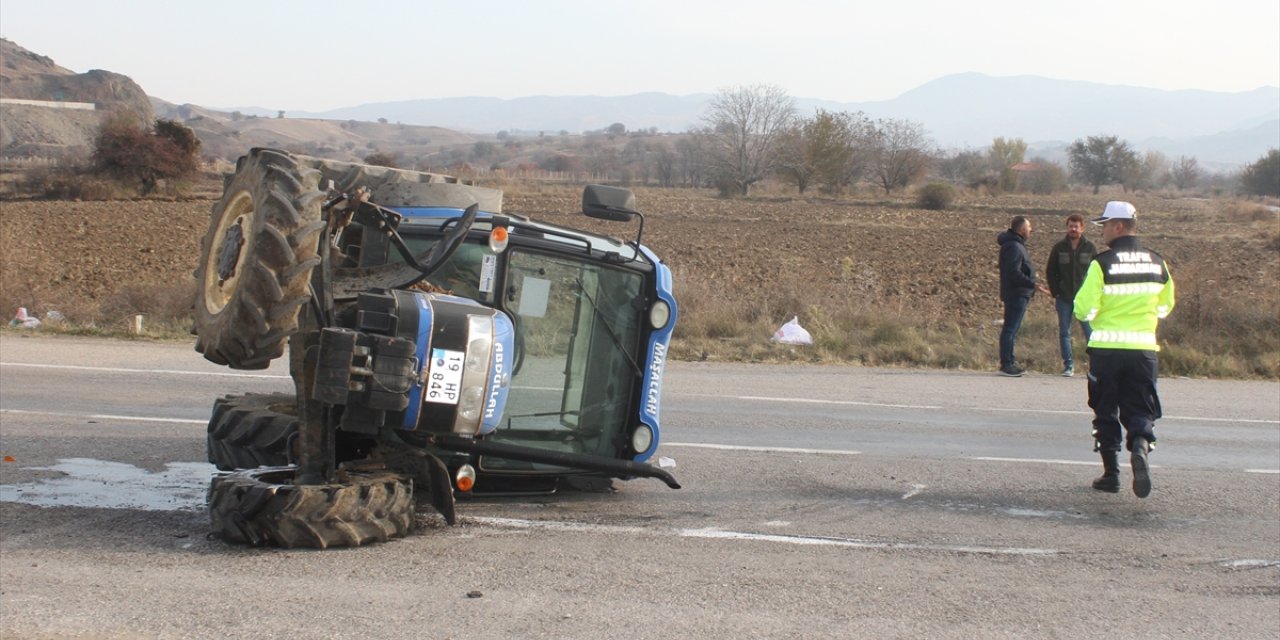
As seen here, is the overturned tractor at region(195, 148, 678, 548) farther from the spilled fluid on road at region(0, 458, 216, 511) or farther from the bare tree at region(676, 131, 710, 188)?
the bare tree at region(676, 131, 710, 188)

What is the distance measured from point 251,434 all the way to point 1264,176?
339ft

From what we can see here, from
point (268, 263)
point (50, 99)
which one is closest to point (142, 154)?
point (268, 263)

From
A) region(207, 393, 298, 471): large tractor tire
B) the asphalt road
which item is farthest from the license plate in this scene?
region(207, 393, 298, 471): large tractor tire

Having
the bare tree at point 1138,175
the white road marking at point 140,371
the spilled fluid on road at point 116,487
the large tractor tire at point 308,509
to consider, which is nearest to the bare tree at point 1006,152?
the bare tree at point 1138,175

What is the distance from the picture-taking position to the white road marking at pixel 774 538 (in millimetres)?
6164

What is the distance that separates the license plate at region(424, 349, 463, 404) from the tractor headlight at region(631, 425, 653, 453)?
1.53m

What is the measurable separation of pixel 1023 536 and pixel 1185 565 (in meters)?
0.84

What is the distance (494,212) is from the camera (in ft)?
22.1

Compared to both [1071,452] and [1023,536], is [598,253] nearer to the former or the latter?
[1023,536]

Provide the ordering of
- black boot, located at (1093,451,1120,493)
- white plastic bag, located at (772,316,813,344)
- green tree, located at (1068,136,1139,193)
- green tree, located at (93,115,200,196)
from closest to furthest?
black boot, located at (1093,451,1120,493) → white plastic bag, located at (772,316,813,344) → green tree, located at (93,115,200,196) → green tree, located at (1068,136,1139,193)

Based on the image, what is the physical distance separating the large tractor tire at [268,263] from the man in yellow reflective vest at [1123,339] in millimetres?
5010

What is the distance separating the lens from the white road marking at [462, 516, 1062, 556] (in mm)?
6164

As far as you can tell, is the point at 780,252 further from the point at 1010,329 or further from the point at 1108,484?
A: the point at 1108,484

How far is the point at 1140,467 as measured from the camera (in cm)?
725
